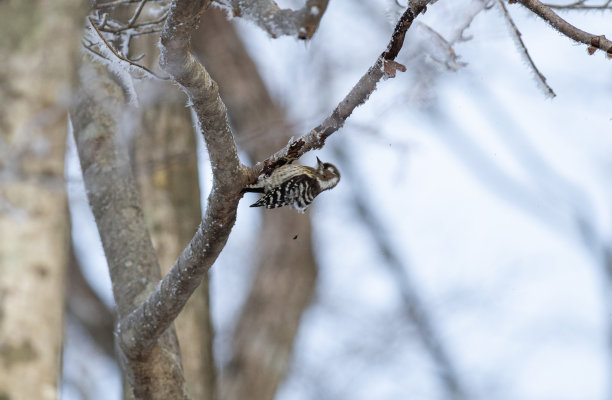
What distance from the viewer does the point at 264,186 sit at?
7.09 ft

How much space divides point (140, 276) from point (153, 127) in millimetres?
1546

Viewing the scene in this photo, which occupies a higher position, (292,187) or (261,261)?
(292,187)

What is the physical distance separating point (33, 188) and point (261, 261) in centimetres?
274

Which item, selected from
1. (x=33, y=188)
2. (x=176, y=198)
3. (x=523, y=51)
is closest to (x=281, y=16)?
(x=523, y=51)

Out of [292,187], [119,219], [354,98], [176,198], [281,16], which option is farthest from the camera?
[176,198]

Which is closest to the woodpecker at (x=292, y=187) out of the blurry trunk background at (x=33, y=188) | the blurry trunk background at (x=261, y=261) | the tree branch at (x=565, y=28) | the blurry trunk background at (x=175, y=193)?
the blurry trunk background at (x=33, y=188)

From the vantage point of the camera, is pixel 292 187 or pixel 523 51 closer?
pixel 523 51

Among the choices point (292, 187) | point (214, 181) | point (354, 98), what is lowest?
point (292, 187)

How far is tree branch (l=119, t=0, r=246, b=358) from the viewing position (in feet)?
5.51

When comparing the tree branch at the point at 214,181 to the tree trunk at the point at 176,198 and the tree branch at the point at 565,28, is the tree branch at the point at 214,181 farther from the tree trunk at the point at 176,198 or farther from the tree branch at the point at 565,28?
the tree trunk at the point at 176,198

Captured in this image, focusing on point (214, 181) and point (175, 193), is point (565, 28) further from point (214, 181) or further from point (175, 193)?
point (175, 193)

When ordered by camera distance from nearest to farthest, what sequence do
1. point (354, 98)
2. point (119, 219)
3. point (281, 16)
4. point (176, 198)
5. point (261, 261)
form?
point (354, 98) < point (281, 16) < point (119, 219) < point (176, 198) < point (261, 261)

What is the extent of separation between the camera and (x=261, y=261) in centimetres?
526

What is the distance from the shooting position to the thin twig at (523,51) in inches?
80.4
